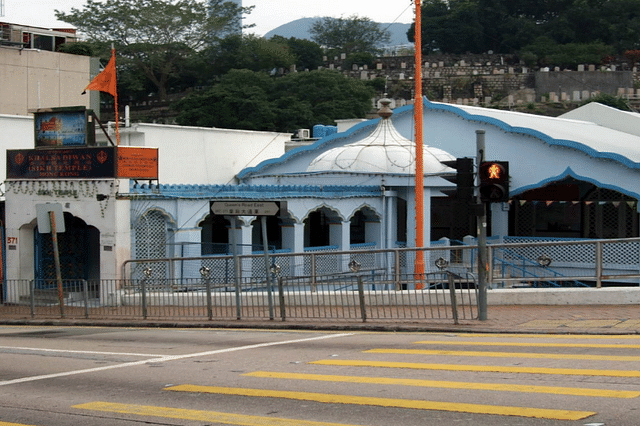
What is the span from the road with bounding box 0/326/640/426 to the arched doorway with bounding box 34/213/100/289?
10218 mm

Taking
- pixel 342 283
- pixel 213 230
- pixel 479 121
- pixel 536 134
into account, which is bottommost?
pixel 342 283

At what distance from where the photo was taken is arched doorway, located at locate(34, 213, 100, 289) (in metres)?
27.4

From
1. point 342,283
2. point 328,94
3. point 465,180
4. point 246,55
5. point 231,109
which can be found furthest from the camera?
point 246,55

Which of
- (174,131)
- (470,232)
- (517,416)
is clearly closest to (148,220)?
(174,131)

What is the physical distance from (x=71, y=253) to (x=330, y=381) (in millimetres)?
17425

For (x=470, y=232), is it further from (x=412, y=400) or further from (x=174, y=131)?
(x=412, y=400)

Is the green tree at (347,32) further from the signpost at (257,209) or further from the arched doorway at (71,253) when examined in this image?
the signpost at (257,209)

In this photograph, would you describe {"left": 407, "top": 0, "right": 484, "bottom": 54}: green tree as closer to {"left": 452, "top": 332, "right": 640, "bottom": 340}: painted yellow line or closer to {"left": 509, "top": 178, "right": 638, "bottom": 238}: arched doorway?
{"left": 509, "top": 178, "right": 638, "bottom": 238}: arched doorway

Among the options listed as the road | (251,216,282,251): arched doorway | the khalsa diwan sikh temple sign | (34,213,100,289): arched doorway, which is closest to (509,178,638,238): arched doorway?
(251,216,282,251): arched doorway

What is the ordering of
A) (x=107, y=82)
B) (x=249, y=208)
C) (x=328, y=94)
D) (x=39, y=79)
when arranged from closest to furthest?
(x=249, y=208)
(x=107, y=82)
(x=39, y=79)
(x=328, y=94)

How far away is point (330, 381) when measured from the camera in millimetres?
12195

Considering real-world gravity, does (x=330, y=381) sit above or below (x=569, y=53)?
below

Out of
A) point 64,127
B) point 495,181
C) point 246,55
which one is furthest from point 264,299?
point 246,55

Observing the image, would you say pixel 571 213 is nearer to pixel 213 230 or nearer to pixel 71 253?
pixel 213 230
